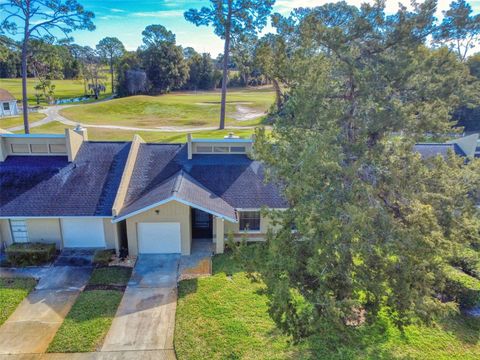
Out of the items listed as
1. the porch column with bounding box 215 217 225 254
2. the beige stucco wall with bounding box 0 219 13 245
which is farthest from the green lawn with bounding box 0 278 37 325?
the porch column with bounding box 215 217 225 254

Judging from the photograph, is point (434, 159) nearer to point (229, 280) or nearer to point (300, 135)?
point (300, 135)

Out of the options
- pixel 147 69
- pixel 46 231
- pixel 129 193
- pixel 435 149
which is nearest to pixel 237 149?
pixel 129 193

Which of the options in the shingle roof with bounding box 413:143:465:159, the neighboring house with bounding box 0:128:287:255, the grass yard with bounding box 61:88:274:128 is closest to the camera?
the neighboring house with bounding box 0:128:287:255

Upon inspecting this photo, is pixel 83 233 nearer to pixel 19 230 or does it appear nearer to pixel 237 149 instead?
pixel 19 230

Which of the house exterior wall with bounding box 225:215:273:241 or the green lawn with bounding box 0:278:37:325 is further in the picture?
the house exterior wall with bounding box 225:215:273:241

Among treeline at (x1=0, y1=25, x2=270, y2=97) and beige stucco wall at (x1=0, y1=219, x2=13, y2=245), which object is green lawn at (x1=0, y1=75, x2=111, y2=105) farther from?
beige stucco wall at (x1=0, y1=219, x2=13, y2=245)

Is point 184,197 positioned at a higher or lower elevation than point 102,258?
higher
